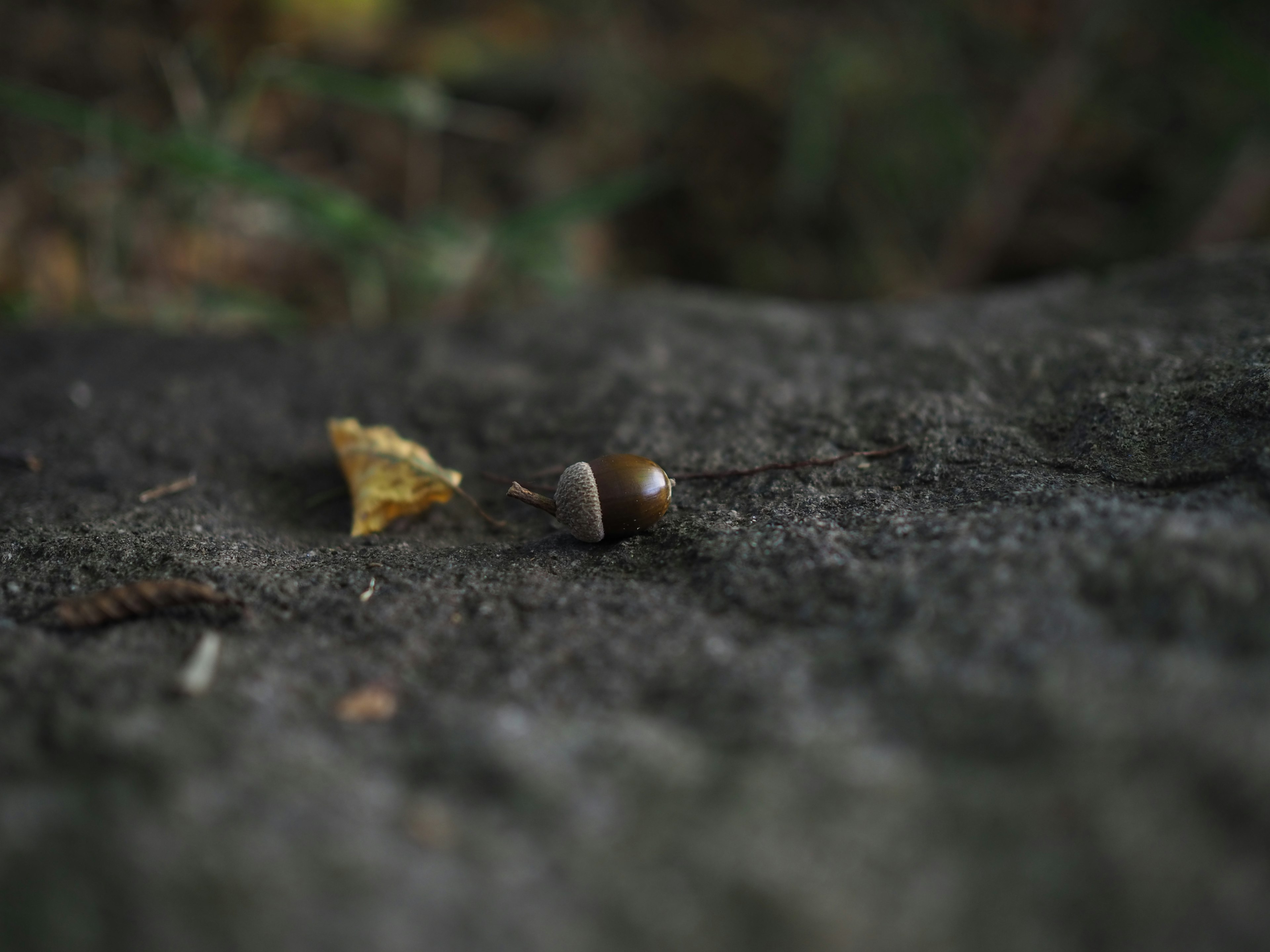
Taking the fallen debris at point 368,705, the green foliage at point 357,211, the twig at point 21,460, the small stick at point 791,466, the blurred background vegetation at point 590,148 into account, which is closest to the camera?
the fallen debris at point 368,705

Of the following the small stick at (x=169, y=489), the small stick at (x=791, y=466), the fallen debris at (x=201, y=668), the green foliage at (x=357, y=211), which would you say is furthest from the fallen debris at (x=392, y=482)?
the green foliage at (x=357, y=211)

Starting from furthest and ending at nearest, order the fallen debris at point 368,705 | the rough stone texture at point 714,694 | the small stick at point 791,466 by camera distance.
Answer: the small stick at point 791,466 → the fallen debris at point 368,705 → the rough stone texture at point 714,694

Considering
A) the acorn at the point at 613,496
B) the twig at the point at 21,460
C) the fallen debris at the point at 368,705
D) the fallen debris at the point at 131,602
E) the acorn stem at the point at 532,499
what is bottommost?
the twig at the point at 21,460

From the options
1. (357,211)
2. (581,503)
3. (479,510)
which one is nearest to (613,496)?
(581,503)

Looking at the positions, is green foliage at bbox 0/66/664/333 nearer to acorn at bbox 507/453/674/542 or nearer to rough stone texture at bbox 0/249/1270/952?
rough stone texture at bbox 0/249/1270/952

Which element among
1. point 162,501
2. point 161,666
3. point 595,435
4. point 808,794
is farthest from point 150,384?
point 808,794

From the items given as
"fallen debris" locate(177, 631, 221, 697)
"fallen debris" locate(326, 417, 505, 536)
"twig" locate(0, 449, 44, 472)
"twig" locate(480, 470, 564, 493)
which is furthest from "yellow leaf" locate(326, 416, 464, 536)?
"twig" locate(0, 449, 44, 472)

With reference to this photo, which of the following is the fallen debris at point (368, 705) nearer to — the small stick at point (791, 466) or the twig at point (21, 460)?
the small stick at point (791, 466)
